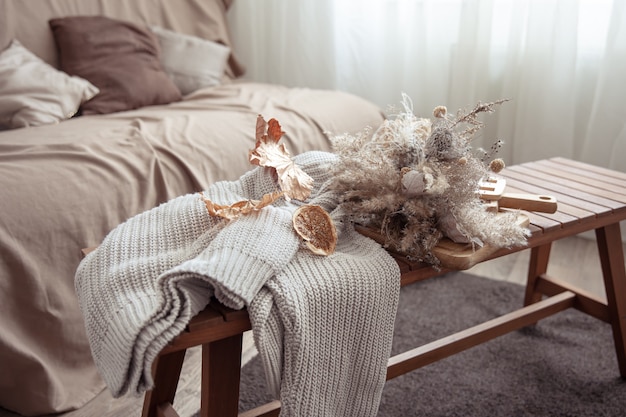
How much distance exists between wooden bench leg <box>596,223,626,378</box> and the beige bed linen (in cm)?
82

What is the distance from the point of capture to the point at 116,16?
2.11 metres

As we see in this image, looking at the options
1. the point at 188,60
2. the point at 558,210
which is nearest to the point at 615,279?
the point at 558,210

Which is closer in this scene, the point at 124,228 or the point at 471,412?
the point at 124,228

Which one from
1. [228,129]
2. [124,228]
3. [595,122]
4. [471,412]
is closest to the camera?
[124,228]

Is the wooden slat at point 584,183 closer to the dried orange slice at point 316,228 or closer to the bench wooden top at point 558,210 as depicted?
the bench wooden top at point 558,210

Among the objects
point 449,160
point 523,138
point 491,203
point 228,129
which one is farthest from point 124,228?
point 523,138

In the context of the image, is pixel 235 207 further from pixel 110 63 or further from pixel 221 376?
pixel 110 63

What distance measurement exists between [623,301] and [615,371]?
0.17 m

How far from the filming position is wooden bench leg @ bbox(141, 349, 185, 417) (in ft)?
3.34

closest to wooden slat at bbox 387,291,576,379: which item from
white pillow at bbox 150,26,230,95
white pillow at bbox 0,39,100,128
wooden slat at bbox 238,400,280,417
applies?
wooden slat at bbox 238,400,280,417

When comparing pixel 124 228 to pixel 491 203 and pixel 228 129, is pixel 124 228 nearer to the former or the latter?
pixel 491 203

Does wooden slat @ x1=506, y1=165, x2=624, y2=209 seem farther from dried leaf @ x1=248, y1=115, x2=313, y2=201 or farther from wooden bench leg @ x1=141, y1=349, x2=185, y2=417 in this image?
wooden bench leg @ x1=141, y1=349, x2=185, y2=417

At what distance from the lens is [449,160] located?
936 mm

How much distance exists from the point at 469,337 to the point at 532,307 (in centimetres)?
22
